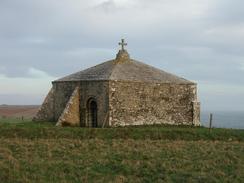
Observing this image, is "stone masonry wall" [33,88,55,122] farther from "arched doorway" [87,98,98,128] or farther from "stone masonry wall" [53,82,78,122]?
"arched doorway" [87,98,98,128]

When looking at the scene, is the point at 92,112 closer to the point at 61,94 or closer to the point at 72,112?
the point at 72,112

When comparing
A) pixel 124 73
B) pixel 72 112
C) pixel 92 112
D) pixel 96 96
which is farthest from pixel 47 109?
pixel 124 73

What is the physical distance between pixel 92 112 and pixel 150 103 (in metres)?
4.15

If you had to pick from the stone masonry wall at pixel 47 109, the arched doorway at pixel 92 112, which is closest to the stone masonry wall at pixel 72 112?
the arched doorway at pixel 92 112

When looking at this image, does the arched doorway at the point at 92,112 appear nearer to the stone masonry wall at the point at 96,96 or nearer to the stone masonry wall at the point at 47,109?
the stone masonry wall at the point at 96,96

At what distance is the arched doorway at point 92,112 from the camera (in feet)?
106

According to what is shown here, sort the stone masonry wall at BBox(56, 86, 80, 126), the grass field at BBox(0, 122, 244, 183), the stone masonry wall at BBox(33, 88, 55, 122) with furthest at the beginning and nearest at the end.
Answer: the stone masonry wall at BBox(33, 88, 55, 122), the stone masonry wall at BBox(56, 86, 80, 126), the grass field at BBox(0, 122, 244, 183)

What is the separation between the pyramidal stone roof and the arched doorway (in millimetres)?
1668

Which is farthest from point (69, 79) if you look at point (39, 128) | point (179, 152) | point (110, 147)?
point (179, 152)

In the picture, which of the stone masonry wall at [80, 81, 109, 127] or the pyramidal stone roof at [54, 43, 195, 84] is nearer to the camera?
the stone masonry wall at [80, 81, 109, 127]

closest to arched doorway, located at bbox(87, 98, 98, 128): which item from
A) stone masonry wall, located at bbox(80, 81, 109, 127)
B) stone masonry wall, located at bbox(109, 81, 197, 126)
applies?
stone masonry wall, located at bbox(80, 81, 109, 127)

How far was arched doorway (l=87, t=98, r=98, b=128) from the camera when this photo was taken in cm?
3225

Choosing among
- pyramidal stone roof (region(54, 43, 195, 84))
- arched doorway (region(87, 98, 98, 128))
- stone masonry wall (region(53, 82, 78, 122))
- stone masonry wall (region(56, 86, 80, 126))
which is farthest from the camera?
stone masonry wall (region(53, 82, 78, 122))

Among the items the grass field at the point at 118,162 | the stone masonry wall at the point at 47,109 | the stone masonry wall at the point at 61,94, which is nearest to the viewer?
the grass field at the point at 118,162
